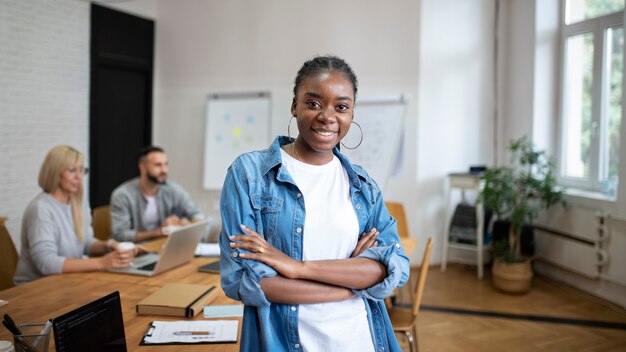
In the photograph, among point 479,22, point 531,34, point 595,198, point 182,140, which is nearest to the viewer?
point 595,198

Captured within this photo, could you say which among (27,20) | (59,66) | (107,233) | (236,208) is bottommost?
(107,233)

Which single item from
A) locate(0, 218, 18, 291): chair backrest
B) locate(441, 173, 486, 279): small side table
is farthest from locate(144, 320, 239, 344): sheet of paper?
locate(441, 173, 486, 279): small side table

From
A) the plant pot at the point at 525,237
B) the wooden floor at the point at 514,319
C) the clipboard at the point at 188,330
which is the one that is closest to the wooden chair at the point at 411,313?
the wooden floor at the point at 514,319

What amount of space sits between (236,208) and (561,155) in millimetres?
4824

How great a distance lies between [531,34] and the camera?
5320 millimetres

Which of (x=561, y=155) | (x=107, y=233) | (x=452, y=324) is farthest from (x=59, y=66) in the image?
(x=561, y=155)

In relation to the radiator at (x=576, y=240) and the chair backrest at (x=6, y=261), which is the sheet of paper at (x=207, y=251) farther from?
the radiator at (x=576, y=240)

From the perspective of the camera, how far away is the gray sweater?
3.58 meters

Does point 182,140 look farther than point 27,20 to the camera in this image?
Yes

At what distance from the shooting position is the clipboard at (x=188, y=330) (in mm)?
1686

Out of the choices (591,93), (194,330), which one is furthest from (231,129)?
(194,330)

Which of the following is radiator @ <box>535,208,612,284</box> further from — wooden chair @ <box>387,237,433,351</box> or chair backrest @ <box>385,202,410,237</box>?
wooden chair @ <box>387,237,433,351</box>

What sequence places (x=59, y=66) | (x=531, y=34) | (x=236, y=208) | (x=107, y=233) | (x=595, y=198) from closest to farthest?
(x=236, y=208), (x=107, y=233), (x=595, y=198), (x=59, y=66), (x=531, y=34)

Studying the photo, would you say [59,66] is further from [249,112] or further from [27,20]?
[249,112]
